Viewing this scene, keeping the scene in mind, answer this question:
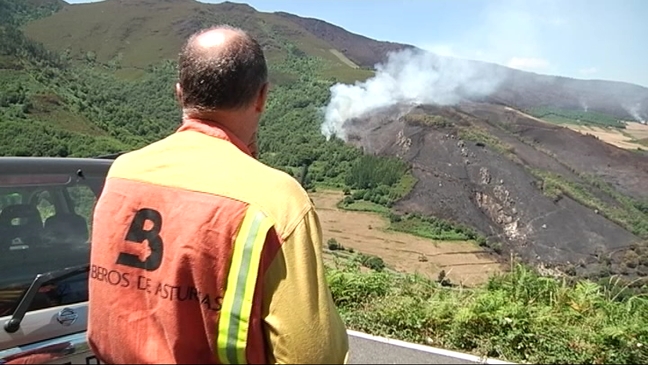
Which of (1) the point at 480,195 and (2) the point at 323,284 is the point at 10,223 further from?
(1) the point at 480,195

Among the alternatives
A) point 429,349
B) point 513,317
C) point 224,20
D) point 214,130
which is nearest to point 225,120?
point 214,130

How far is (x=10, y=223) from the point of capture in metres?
3.38

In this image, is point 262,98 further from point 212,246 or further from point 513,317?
point 513,317

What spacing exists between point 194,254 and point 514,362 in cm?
389

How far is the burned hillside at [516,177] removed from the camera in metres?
64.1

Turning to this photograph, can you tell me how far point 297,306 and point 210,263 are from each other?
0.69 feet

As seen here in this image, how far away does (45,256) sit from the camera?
122 inches

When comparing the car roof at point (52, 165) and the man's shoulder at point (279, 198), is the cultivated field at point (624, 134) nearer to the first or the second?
the car roof at point (52, 165)

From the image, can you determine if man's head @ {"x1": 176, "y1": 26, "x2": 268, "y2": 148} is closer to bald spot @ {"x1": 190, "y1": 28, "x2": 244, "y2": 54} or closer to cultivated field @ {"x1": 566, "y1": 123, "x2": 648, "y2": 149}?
bald spot @ {"x1": 190, "y1": 28, "x2": 244, "y2": 54}

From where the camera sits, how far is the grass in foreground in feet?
15.6

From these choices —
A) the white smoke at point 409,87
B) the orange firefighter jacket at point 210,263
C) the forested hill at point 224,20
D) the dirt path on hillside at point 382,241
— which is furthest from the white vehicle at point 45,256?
the white smoke at point 409,87

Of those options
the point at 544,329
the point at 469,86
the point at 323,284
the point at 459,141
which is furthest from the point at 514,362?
the point at 469,86

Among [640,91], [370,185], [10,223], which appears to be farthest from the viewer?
[370,185]

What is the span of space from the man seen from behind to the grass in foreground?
3.84m
